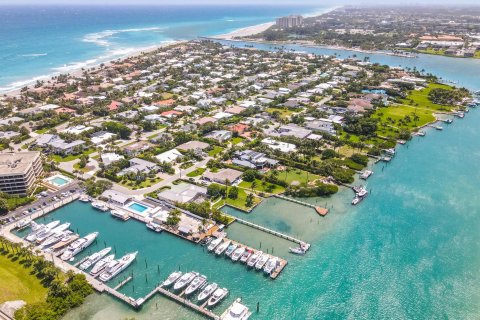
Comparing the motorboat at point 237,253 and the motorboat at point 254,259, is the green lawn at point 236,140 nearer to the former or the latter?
the motorboat at point 237,253

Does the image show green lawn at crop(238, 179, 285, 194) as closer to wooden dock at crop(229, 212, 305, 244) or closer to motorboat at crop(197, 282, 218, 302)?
wooden dock at crop(229, 212, 305, 244)

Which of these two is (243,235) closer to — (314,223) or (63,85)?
(314,223)

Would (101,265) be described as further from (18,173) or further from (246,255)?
(18,173)

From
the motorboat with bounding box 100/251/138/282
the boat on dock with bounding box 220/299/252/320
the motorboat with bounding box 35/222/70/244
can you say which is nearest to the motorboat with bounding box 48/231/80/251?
the motorboat with bounding box 35/222/70/244

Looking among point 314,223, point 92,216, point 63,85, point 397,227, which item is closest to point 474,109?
point 397,227

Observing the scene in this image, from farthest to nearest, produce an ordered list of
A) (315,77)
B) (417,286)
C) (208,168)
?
(315,77), (208,168), (417,286)

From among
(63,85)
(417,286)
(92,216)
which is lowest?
(417,286)
